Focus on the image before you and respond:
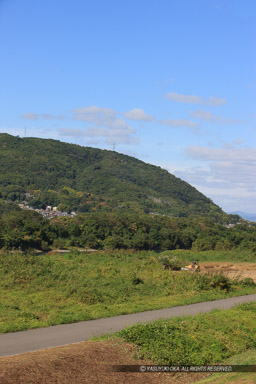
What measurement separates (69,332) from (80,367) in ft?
13.3

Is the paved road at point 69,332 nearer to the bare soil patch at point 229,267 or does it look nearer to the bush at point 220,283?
the bush at point 220,283

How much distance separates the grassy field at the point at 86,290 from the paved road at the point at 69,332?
498 mm

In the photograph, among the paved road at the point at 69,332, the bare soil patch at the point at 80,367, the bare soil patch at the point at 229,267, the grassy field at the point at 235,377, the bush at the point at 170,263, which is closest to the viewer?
the bare soil patch at the point at 80,367

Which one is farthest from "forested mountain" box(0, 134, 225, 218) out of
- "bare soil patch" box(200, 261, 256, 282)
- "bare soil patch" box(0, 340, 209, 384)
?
"bare soil patch" box(0, 340, 209, 384)

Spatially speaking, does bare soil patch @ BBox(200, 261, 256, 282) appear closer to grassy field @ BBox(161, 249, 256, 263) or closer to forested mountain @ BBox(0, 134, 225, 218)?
grassy field @ BBox(161, 249, 256, 263)

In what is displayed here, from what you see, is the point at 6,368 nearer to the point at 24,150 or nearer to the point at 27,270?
the point at 27,270

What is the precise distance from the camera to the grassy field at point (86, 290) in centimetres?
1561

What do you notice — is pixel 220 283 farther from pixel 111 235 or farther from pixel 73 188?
pixel 73 188

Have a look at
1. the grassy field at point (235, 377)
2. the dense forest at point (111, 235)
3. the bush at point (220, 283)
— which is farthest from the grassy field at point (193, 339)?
the dense forest at point (111, 235)

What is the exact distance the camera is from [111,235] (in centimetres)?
6756

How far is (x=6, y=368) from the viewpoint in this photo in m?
8.78

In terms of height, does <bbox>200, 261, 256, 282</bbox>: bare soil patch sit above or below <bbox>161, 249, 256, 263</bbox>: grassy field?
below

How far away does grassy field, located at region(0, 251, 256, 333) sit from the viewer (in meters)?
15.6

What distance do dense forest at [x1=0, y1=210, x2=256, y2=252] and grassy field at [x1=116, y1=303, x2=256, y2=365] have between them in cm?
3349
